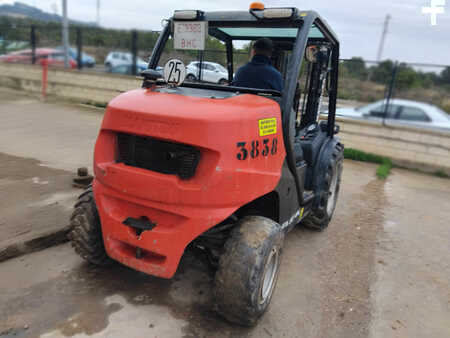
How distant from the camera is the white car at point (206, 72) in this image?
3.88 meters

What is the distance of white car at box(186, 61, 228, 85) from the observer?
388 centimetres

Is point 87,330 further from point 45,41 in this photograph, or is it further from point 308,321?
point 45,41

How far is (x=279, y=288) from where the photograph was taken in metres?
3.54

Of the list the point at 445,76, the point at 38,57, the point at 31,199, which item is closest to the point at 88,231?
the point at 31,199

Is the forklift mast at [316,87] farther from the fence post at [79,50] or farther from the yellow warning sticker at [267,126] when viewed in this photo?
the fence post at [79,50]

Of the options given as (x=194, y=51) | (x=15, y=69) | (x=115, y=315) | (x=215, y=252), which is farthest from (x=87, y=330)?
(x=15, y=69)

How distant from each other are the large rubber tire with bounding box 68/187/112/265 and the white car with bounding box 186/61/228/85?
151 centimetres

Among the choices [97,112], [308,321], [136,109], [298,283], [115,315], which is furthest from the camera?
[97,112]

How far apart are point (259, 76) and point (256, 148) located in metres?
0.91

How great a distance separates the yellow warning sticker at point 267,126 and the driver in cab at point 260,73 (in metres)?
0.54

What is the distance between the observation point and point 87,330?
2.73m

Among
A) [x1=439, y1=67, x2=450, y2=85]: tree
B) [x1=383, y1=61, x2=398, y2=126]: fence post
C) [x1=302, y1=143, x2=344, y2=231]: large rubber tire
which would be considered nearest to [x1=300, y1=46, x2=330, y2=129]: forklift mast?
[x1=302, y1=143, x2=344, y2=231]: large rubber tire

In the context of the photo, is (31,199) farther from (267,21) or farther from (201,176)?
(267,21)

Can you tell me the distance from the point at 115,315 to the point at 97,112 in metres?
10.2
